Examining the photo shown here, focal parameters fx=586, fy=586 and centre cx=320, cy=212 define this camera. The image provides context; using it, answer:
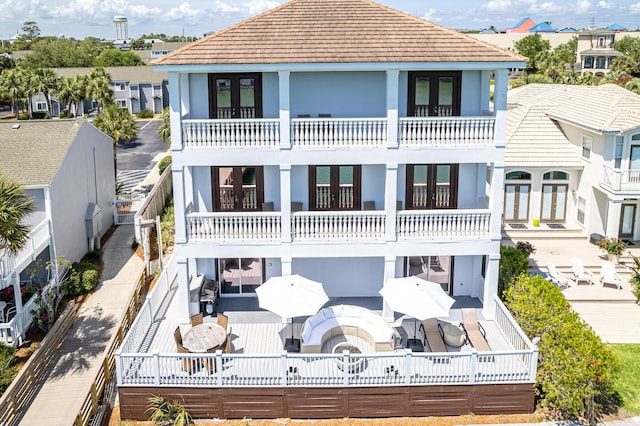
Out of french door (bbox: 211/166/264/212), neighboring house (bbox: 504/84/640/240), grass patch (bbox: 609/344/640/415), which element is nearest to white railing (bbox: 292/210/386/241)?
french door (bbox: 211/166/264/212)

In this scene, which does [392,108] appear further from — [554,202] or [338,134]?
[554,202]

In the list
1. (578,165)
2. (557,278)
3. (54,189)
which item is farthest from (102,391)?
(578,165)

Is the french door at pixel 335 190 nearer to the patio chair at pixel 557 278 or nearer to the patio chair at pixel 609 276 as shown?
the patio chair at pixel 557 278

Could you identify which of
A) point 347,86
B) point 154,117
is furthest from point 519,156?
point 154,117

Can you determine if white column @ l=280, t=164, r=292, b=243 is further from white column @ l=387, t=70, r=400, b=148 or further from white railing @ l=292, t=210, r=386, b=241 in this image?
white column @ l=387, t=70, r=400, b=148

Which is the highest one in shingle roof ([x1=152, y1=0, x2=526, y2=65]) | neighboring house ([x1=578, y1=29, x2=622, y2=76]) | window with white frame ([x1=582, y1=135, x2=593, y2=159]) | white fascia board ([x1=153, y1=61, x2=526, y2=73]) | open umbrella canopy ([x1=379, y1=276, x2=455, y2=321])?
neighboring house ([x1=578, y1=29, x2=622, y2=76])

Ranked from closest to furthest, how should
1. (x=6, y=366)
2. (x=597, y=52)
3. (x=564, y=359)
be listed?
1. (x=564, y=359)
2. (x=6, y=366)
3. (x=597, y=52)
